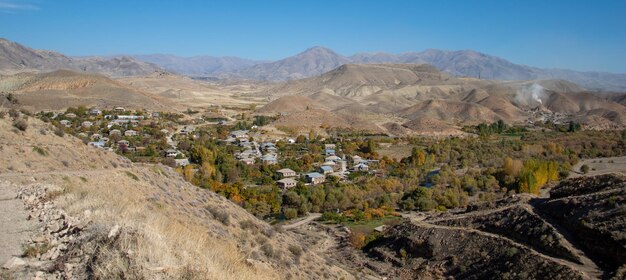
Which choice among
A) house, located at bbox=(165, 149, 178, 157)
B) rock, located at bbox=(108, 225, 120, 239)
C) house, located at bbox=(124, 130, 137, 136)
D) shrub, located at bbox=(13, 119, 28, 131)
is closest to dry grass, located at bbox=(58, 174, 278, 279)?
rock, located at bbox=(108, 225, 120, 239)

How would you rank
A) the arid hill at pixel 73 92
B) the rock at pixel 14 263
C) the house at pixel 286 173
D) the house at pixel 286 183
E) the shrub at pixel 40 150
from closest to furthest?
the rock at pixel 14 263 < the shrub at pixel 40 150 < the house at pixel 286 183 < the house at pixel 286 173 < the arid hill at pixel 73 92

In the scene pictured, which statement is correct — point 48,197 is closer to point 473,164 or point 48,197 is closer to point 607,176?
point 607,176

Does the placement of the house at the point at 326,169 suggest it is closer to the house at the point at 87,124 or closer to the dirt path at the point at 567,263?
the dirt path at the point at 567,263

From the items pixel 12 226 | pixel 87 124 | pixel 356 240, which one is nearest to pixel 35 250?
pixel 12 226

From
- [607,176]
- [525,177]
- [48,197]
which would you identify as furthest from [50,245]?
[525,177]

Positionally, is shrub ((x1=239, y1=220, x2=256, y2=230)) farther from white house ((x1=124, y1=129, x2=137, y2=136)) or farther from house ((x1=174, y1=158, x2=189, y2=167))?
white house ((x1=124, y1=129, x2=137, y2=136))

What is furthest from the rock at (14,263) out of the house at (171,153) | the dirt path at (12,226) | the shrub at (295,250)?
the house at (171,153)

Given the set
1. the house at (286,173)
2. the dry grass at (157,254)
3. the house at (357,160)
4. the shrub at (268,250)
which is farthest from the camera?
the house at (357,160)
